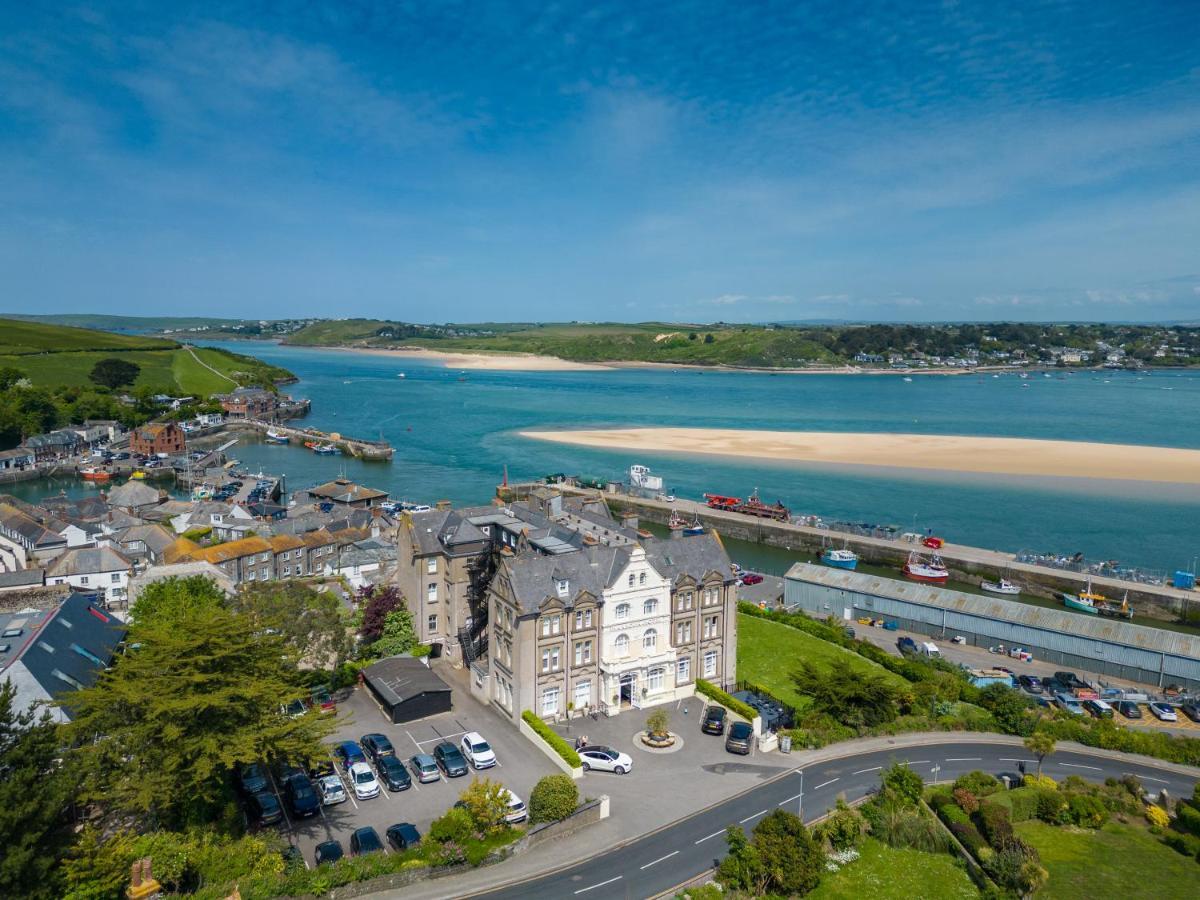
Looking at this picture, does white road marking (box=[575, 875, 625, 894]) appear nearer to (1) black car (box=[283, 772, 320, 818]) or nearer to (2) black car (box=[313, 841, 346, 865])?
(2) black car (box=[313, 841, 346, 865])

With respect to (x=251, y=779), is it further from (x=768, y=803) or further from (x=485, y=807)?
(x=768, y=803)

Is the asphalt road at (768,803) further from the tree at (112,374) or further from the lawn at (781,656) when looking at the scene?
the tree at (112,374)

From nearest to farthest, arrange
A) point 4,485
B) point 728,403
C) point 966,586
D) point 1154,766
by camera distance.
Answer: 1. point 1154,766
2. point 966,586
3. point 4,485
4. point 728,403

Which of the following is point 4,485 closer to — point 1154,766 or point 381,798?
point 381,798

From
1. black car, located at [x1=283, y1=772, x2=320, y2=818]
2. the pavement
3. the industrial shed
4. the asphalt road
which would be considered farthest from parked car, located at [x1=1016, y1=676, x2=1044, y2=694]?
black car, located at [x1=283, y1=772, x2=320, y2=818]

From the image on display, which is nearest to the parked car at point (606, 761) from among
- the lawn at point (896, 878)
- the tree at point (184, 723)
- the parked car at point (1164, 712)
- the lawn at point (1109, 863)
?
the lawn at point (896, 878)

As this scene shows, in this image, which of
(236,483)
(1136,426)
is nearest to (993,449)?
(1136,426)
